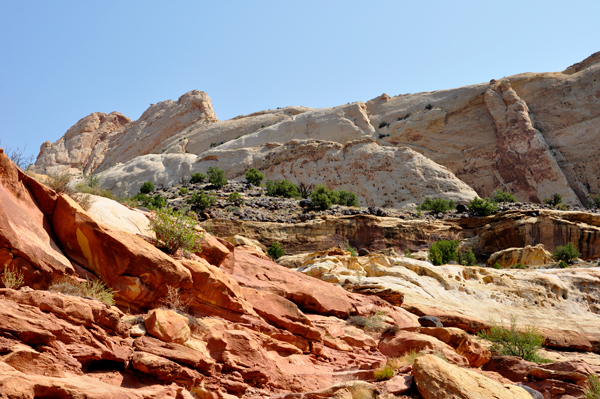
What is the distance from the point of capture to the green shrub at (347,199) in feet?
135

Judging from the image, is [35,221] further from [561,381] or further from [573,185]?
[573,185]

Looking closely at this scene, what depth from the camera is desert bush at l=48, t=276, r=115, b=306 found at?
6730mm

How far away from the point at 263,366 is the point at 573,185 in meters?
59.0

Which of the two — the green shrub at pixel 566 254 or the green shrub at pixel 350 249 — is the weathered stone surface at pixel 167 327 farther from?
the green shrub at pixel 566 254

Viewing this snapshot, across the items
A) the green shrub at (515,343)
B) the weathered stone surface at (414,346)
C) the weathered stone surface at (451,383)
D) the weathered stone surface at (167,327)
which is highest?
the weathered stone surface at (167,327)

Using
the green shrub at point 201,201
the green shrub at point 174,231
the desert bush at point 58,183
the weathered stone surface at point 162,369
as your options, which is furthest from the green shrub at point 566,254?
the desert bush at point 58,183

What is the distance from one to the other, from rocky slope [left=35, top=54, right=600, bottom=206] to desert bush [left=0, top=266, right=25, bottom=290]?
39.5 m

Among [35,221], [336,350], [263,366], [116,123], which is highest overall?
[116,123]

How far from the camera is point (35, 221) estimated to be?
24.2 ft

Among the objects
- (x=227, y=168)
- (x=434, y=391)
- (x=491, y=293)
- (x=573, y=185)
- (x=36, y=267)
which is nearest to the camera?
(x=434, y=391)

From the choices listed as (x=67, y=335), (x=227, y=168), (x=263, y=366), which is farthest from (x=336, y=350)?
(x=227, y=168)

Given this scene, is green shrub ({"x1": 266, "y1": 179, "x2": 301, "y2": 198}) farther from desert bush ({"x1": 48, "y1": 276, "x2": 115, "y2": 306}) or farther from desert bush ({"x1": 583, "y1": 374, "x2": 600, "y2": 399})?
desert bush ({"x1": 48, "y1": 276, "x2": 115, "y2": 306})

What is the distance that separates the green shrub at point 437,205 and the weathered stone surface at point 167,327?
31.6 meters

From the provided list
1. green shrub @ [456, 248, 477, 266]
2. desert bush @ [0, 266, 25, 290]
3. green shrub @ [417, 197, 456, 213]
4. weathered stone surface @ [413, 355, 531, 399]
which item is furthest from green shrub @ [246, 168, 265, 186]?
weathered stone surface @ [413, 355, 531, 399]
